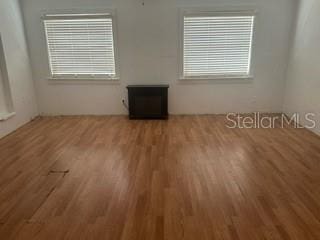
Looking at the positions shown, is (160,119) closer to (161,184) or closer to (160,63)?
(160,63)

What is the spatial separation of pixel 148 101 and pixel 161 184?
8.00 feet

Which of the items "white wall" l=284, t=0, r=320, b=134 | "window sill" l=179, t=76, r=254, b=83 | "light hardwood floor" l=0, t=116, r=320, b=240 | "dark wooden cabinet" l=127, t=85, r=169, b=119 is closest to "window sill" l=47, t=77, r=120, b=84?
"dark wooden cabinet" l=127, t=85, r=169, b=119

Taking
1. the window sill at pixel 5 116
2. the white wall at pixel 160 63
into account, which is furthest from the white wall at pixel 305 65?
the window sill at pixel 5 116

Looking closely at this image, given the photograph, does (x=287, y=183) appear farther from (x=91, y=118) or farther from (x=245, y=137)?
(x=91, y=118)

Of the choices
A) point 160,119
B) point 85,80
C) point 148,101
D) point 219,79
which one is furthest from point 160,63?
point 85,80

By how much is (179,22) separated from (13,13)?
294 cm

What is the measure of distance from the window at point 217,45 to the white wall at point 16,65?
9.93ft

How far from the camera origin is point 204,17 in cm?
465

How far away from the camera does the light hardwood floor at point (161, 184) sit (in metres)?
2.02

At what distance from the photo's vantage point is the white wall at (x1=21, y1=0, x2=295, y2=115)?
4.62 m

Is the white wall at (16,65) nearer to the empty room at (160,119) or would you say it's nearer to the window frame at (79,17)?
the empty room at (160,119)

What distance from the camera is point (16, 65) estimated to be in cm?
446

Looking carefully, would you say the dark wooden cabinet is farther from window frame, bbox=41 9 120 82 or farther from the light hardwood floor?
the light hardwood floor

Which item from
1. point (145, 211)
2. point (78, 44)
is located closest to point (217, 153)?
point (145, 211)
